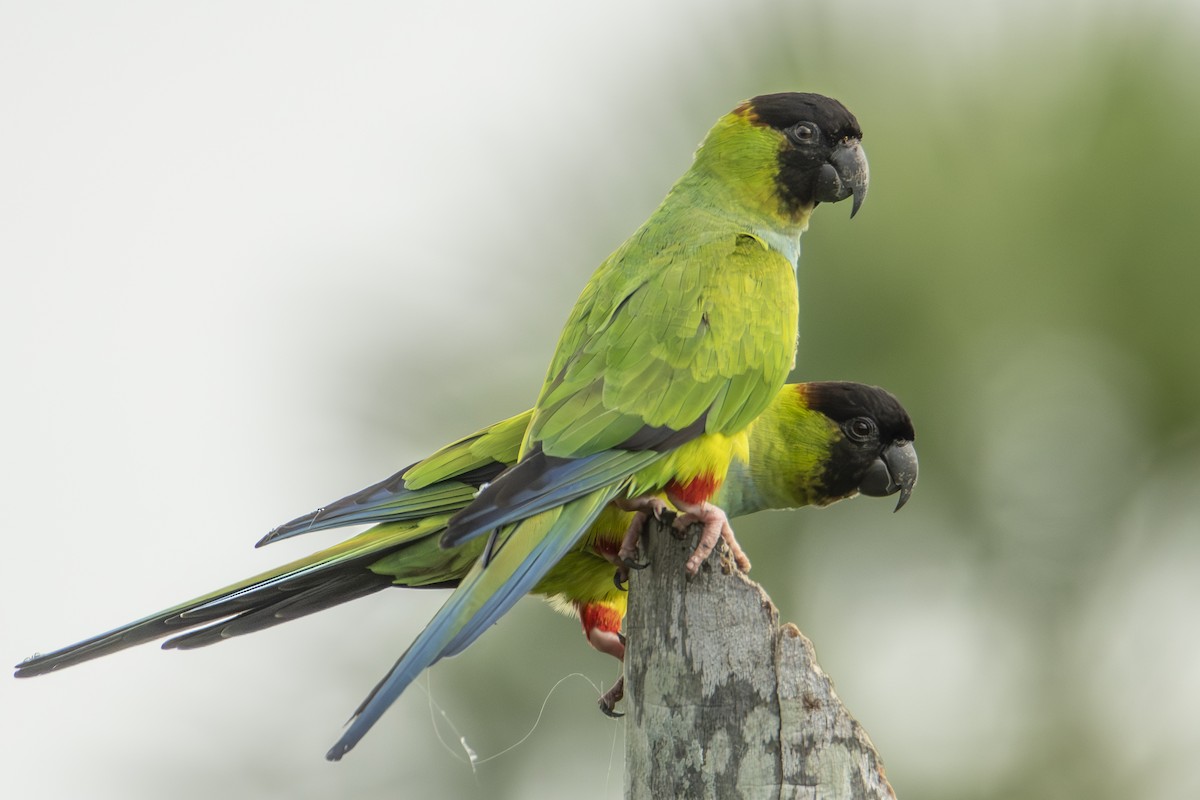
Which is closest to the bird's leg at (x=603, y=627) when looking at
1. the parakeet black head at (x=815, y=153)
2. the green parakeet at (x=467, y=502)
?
the green parakeet at (x=467, y=502)

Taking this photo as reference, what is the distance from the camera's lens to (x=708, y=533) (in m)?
3.32

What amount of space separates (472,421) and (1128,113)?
4.33 m

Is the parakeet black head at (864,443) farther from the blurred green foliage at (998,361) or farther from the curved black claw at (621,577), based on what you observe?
the blurred green foliage at (998,361)

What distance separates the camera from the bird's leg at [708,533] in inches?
124

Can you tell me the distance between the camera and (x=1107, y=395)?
755cm

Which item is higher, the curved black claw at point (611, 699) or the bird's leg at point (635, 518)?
the bird's leg at point (635, 518)

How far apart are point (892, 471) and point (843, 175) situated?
125 centimetres

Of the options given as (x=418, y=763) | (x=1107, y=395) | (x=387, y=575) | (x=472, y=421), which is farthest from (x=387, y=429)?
(x=1107, y=395)

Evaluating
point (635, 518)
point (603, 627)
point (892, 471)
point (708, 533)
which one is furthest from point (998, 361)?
point (708, 533)

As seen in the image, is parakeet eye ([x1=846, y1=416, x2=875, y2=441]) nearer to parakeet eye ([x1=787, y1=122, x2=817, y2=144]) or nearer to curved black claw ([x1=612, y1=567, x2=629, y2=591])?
parakeet eye ([x1=787, y1=122, x2=817, y2=144])

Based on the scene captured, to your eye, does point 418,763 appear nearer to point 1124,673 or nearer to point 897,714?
point 897,714

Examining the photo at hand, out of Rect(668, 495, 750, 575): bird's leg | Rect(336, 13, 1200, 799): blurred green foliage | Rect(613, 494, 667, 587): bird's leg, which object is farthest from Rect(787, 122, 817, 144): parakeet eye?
Rect(336, 13, 1200, 799): blurred green foliage

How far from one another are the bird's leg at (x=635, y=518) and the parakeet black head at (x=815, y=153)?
1.49 m

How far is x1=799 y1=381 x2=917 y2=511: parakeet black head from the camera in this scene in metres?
5.11
